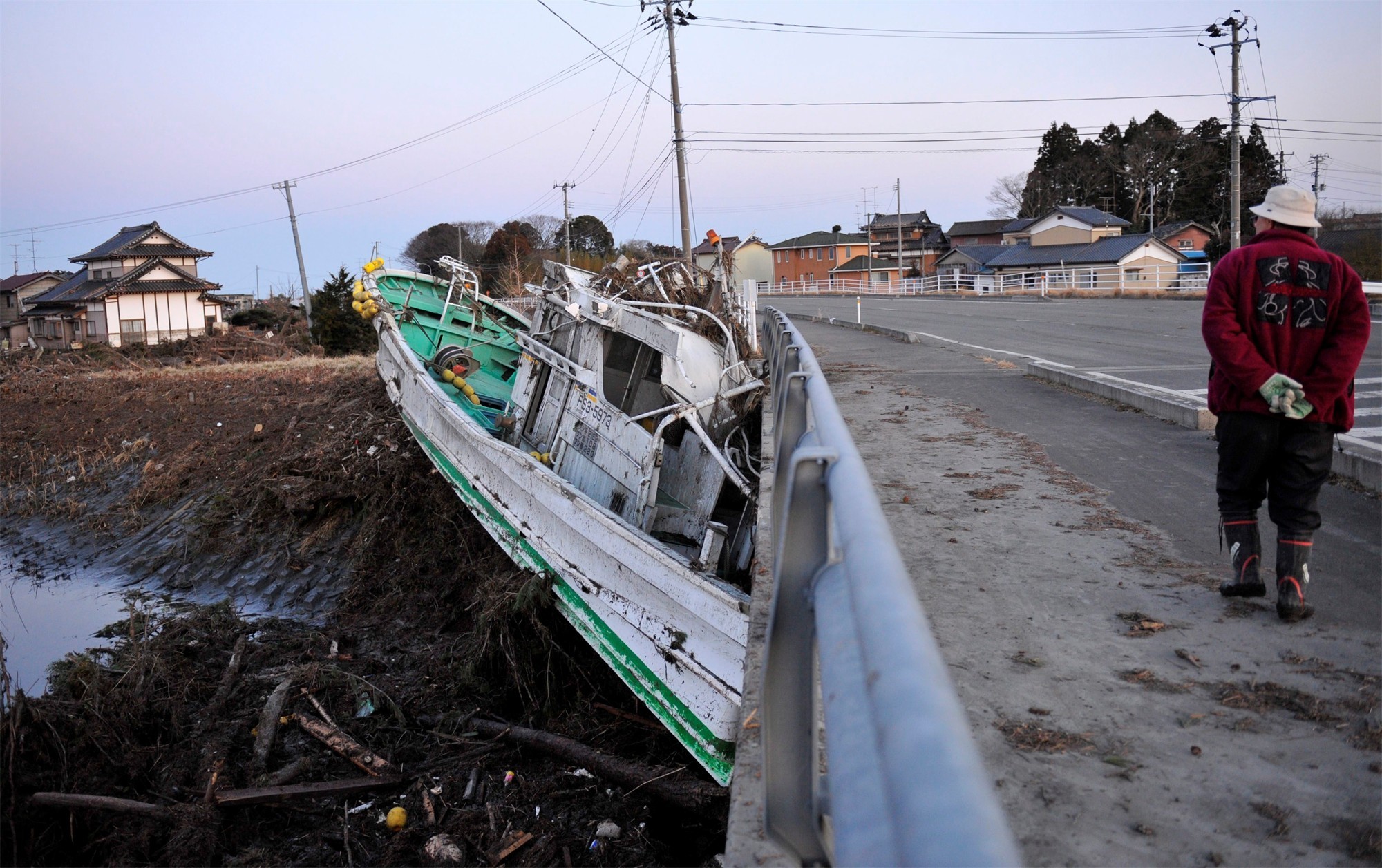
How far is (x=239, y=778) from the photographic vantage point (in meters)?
7.37

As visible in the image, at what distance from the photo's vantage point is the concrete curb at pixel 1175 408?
636cm

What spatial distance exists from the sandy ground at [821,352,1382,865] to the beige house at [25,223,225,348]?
4816 cm

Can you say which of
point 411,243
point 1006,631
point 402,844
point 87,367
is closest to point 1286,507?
point 1006,631

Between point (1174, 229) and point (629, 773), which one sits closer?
point (629, 773)

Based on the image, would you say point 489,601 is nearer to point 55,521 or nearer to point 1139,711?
point 1139,711

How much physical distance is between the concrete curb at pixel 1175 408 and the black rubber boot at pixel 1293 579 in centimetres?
263

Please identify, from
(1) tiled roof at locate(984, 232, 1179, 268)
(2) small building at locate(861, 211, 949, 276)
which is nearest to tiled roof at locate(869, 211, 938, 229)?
(2) small building at locate(861, 211, 949, 276)

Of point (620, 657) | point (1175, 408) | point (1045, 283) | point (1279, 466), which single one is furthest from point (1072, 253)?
point (1279, 466)

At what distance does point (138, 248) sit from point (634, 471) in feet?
166

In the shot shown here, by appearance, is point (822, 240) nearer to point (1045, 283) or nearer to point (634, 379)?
point (1045, 283)

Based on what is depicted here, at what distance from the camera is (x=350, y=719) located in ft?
27.5

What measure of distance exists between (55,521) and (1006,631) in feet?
58.4

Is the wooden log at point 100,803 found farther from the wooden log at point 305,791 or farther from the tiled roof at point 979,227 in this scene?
the tiled roof at point 979,227

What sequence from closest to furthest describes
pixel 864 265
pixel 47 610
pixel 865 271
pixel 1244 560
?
pixel 1244 560 → pixel 47 610 → pixel 865 271 → pixel 864 265
